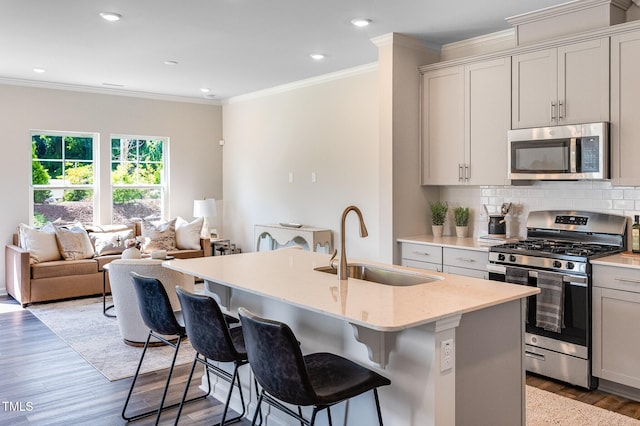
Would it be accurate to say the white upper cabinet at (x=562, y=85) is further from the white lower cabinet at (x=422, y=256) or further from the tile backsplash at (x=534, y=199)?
the white lower cabinet at (x=422, y=256)

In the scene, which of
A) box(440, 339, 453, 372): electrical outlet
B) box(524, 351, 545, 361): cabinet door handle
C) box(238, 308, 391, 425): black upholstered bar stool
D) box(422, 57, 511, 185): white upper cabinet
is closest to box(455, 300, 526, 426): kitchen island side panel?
box(440, 339, 453, 372): electrical outlet

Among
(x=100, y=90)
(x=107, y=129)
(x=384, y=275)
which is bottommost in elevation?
(x=384, y=275)

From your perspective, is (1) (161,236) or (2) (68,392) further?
(1) (161,236)

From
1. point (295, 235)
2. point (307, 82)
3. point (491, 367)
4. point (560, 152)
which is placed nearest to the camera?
point (491, 367)

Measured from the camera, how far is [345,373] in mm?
2285

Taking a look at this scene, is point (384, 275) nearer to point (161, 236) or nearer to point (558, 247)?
point (558, 247)

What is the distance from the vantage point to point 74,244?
6.41 m

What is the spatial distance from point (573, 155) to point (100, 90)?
5.93m

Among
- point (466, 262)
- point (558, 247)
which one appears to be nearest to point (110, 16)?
point (466, 262)

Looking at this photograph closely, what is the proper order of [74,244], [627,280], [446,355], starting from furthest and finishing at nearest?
1. [74,244]
2. [627,280]
3. [446,355]

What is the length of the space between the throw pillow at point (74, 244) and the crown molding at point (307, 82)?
2914 millimetres

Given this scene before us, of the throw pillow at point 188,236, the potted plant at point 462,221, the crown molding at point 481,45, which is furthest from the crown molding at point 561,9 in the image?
the throw pillow at point 188,236

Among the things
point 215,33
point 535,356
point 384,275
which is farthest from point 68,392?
point 535,356

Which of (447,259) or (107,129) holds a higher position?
(107,129)
